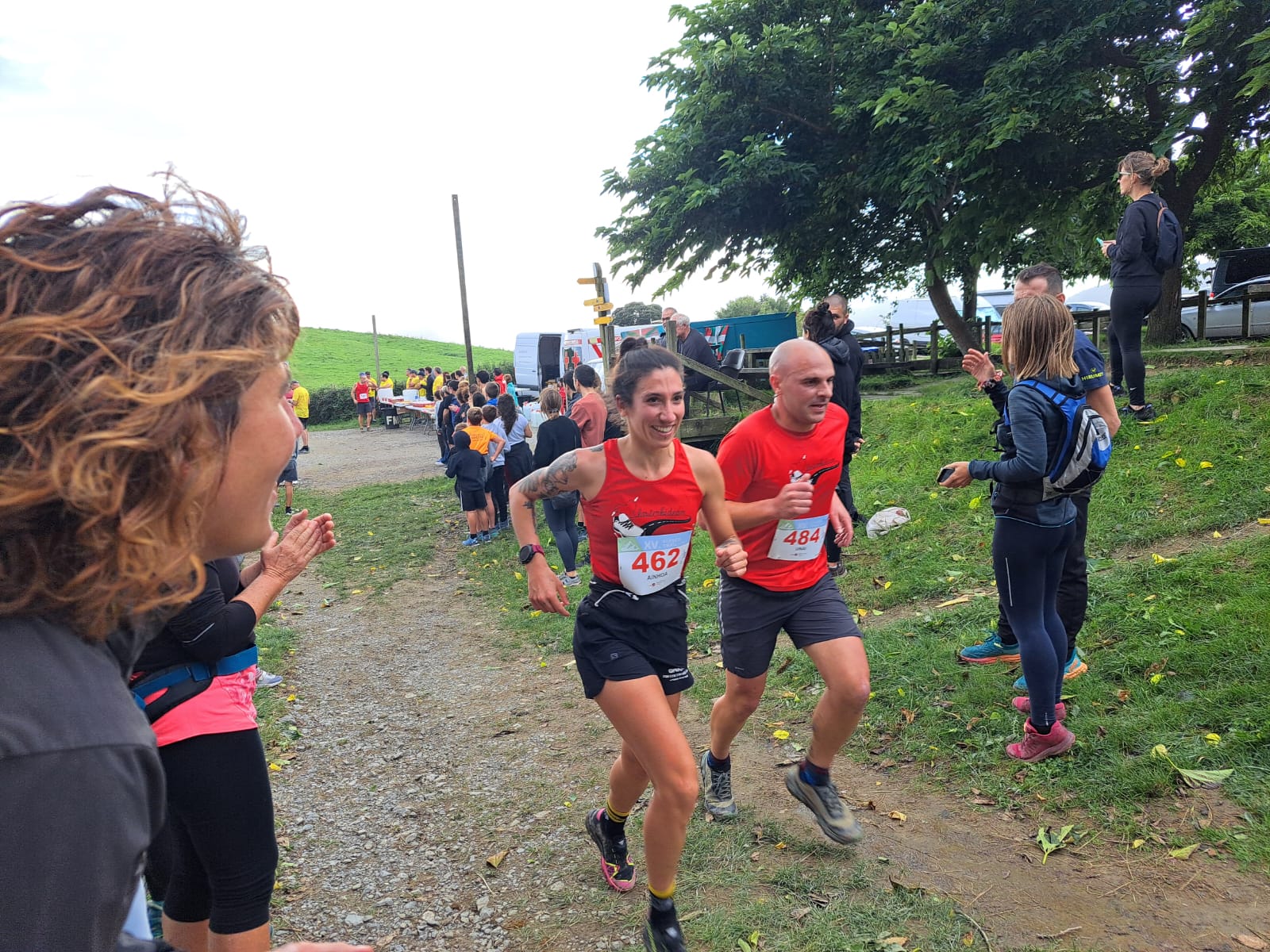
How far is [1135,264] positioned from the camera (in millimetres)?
7969

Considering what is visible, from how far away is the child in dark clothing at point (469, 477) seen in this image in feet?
38.9

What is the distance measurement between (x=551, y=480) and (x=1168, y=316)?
12.8m

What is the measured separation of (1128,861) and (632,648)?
2.33 metres

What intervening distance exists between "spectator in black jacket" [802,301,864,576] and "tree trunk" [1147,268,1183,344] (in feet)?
24.9

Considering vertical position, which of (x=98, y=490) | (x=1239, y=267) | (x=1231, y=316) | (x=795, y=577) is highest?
(x=1239, y=267)

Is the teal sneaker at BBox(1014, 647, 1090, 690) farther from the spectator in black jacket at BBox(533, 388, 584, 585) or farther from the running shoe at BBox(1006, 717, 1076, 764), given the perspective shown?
the spectator in black jacket at BBox(533, 388, 584, 585)

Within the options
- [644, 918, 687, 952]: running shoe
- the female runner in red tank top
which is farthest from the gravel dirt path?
the female runner in red tank top

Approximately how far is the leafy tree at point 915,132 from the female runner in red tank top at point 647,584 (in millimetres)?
11011

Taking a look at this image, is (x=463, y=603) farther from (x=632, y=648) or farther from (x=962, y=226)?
(x=962, y=226)

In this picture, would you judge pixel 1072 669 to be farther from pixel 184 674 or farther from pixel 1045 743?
pixel 184 674

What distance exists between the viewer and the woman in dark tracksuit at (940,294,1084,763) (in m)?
4.11

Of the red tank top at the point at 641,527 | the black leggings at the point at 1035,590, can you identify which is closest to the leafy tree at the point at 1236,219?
the black leggings at the point at 1035,590

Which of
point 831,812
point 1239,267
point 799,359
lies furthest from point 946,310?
point 831,812

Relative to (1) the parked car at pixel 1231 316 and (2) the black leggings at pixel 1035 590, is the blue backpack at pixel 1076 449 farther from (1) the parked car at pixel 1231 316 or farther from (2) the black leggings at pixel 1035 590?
(1) the parked car at pixel 1231 316
